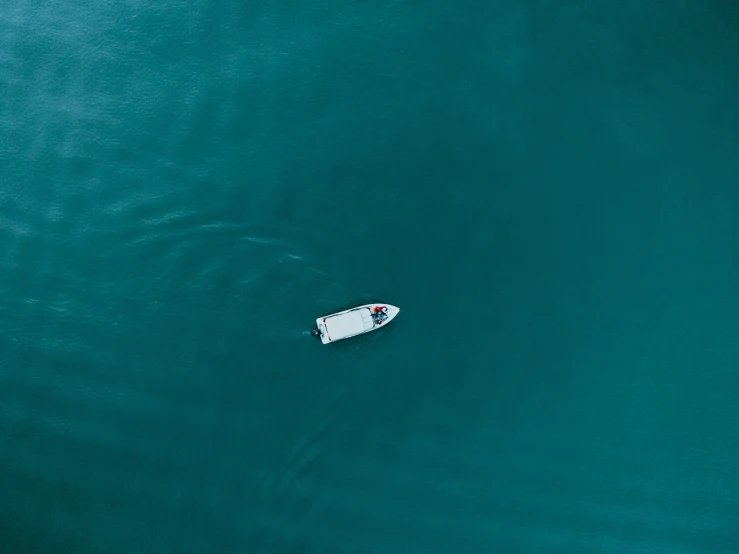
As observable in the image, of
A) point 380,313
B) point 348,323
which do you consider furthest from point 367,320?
point 348,323

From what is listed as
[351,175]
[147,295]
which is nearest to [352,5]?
[351,175]

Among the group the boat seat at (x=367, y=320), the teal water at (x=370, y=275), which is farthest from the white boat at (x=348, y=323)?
the teal water at (x=370, y=275)

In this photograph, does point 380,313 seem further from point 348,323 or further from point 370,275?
point 370,275

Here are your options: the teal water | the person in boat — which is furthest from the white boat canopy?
the teal water

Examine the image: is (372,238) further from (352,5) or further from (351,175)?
(352,5)

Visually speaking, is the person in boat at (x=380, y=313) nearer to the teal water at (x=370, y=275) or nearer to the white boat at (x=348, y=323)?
the white boat at (x=348, y=323)

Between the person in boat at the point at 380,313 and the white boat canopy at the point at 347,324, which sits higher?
the person in boat at the point at 380,313
